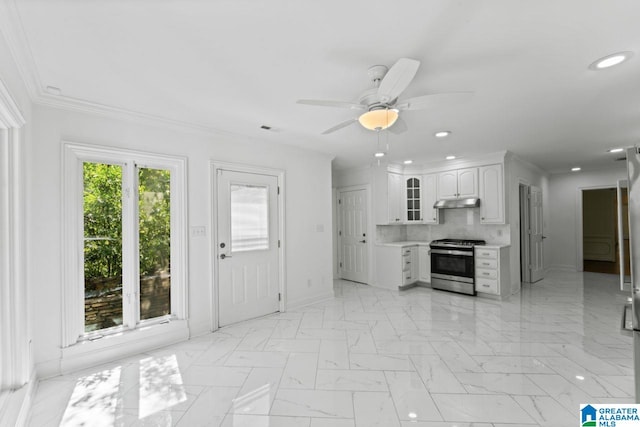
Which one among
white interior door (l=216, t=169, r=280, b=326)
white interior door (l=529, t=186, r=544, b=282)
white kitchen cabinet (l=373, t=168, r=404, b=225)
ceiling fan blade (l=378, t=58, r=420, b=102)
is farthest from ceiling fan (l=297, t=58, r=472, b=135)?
white interior door (l=529, t=186, r=544, b=282)

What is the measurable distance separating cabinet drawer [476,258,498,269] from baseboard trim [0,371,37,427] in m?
5.52

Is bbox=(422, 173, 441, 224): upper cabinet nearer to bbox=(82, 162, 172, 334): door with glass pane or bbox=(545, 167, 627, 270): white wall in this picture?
bbox=(545, 167, 627, 270): white wall

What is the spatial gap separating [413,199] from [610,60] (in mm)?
4081

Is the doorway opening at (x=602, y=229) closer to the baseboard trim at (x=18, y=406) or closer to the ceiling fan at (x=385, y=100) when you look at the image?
the ceiling fan at (x=385, y=100)

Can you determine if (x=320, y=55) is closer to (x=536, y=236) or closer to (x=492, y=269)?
(x=492, y=269)

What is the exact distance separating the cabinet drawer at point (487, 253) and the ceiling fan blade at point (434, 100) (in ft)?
11.6

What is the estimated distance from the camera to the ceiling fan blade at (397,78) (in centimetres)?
161

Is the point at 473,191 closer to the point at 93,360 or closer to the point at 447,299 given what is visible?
the point at 447,299

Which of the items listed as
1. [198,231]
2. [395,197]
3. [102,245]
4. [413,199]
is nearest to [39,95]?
[102,245]

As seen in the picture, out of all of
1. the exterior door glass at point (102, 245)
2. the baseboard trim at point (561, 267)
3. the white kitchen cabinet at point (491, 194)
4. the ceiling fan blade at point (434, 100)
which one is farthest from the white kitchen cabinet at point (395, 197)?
the exterior door glass at point (102, 245)

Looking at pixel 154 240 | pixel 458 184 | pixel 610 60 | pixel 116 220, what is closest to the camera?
pixel 610 60

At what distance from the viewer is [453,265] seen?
17.3ft

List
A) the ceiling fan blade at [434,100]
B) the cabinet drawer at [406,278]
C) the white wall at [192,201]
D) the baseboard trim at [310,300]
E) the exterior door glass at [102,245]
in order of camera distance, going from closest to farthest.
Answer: the ceiling fan blade at [434,100], the white wall at [192,201], the exterior door glass at [102,245], the baseboard trim at [310,300], the cabinet drawer at [406,278]

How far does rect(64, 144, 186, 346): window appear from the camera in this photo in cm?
273
